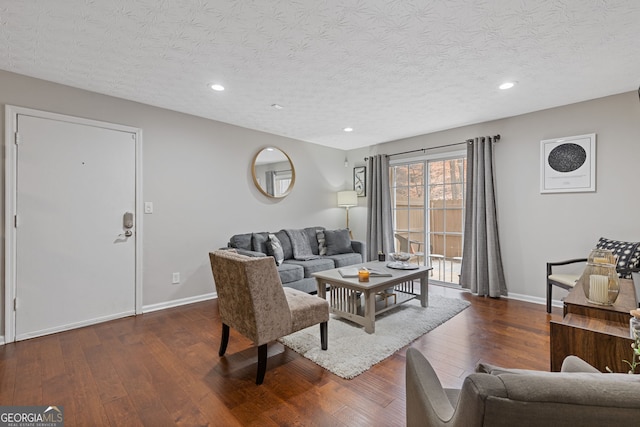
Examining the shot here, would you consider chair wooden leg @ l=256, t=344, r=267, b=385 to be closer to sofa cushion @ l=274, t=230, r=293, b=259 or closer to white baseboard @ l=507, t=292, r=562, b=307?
sofa cushion @ l=274, t=230, r=293, b=259

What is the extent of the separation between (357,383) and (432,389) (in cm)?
111

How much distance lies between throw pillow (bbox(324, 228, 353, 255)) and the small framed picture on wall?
4.00ft

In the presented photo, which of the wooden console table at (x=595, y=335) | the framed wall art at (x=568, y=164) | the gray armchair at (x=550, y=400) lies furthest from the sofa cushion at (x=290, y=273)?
the framed wall art at (x=568, y=164)

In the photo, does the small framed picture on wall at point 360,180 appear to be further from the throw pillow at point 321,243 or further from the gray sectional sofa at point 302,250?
the throw pillow at point 321,243

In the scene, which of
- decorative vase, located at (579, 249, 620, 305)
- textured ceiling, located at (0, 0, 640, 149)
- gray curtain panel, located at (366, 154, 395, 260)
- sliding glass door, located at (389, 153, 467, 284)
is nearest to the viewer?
decorative vase, located at (579, 249, 620, 305)

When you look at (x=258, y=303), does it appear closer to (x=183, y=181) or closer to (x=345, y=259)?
(x=183, y=181)

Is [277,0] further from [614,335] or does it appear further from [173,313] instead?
[173,313]

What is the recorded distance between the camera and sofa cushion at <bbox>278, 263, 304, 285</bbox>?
3.56m

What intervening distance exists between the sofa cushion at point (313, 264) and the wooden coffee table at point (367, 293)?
2.37ft

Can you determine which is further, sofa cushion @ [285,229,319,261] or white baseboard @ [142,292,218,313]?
sofa cushion @ [285,229,319,261]

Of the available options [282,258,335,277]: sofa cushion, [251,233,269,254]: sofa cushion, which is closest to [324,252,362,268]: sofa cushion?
[282,258,335,277]: sofa cushion

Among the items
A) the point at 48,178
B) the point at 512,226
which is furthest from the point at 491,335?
the point at 48,178

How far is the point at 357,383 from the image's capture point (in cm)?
193

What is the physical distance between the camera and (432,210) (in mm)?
4695
